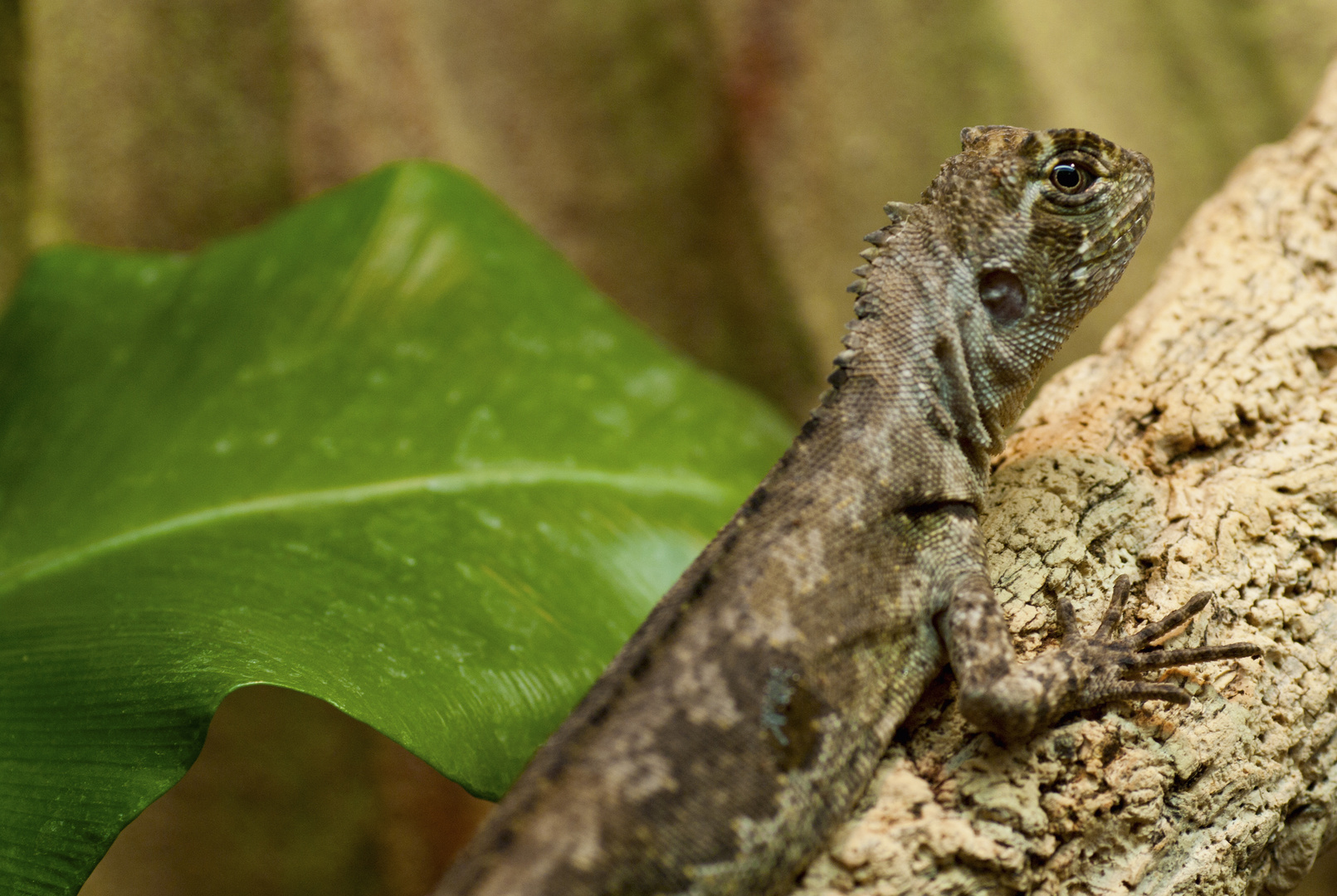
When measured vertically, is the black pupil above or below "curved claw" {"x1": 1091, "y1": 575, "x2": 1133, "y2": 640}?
above

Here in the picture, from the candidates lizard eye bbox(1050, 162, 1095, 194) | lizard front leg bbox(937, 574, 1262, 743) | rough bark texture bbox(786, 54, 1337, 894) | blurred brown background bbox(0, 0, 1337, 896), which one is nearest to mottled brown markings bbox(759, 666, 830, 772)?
rough bark texture bbox(786, 54, 1337, 894)

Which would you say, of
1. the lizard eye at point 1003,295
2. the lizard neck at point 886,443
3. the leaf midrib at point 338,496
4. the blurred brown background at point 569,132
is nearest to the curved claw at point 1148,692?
the lizard neck at point 886,443

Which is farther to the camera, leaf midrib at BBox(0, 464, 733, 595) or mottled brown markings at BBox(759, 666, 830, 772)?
leaf midrib at BBox(0, 464, 733, 595)

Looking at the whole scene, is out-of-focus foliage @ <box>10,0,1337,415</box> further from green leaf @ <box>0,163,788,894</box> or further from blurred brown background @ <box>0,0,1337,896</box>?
green leaf @ <box>0,163,788,894</box>

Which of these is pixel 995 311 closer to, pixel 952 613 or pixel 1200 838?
pixel 952 613

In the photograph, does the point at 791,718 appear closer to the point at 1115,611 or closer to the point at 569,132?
the point at 1115,611

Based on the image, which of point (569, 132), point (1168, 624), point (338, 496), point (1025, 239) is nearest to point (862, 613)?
point (1168, 624)
